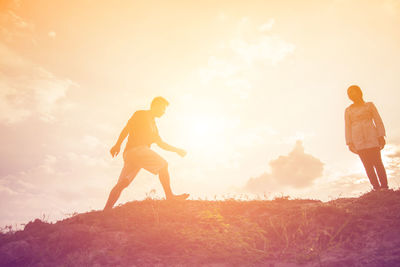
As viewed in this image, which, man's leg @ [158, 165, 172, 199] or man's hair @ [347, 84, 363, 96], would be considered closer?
man's leg @ [158, 165, 172, 199]

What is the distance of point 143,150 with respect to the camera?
7.13 m

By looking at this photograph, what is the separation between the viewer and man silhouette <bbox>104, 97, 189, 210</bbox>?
699 centimetres

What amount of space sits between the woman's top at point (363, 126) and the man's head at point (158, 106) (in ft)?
16.4

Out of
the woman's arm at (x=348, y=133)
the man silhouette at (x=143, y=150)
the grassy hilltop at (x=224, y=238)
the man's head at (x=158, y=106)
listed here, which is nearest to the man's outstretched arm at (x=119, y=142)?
the man silhouette at (x=143, y=150)

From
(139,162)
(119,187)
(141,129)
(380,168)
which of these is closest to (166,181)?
(139,162)

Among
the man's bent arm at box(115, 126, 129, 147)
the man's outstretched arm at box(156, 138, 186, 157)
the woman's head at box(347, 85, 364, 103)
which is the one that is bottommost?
the man's outstretched arm at box(156, 138, 186, 157)

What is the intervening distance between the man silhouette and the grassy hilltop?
70 cm

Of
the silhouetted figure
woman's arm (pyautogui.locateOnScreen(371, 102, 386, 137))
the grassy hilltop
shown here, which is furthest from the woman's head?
the grassy hilltop

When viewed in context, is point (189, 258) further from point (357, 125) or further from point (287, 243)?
point (357, 125)

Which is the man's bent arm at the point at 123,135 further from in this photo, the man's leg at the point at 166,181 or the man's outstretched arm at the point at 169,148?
the man's leg at the point at 166,181

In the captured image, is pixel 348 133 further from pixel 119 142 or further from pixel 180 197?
pixel 119 142

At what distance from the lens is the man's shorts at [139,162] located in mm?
7070

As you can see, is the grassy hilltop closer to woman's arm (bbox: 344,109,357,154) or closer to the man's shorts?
the man's shorts

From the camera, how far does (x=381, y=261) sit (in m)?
3.90
